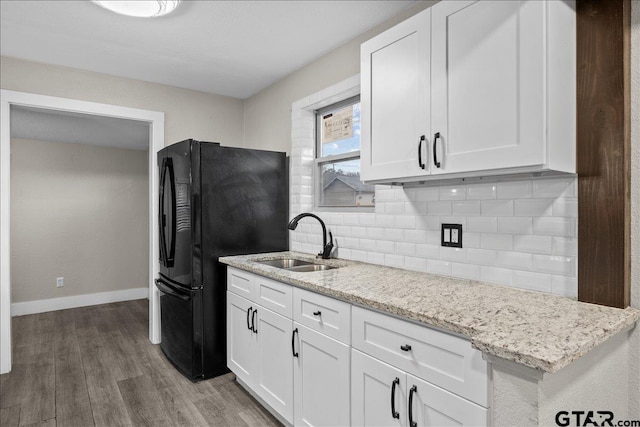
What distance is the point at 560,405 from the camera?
1.07m

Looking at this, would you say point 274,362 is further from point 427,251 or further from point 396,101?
point 396,101

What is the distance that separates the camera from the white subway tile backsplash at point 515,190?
5.44ft

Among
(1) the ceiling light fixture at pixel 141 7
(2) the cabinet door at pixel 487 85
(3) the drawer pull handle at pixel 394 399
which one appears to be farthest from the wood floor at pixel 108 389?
(1) the ceiling light fixture at pixel 141 7

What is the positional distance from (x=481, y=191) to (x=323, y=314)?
0.95 metres

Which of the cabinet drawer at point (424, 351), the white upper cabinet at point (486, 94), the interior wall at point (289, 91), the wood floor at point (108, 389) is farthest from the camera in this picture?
the interior wall at point (289, 91)

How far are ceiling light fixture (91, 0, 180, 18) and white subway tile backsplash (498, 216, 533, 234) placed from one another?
205cm

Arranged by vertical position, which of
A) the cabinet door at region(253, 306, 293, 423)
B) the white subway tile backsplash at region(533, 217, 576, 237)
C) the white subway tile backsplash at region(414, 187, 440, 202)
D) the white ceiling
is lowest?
the cabinet door at region(253, 306, 293, 423)

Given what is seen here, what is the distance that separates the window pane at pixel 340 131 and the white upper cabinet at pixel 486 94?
930mm

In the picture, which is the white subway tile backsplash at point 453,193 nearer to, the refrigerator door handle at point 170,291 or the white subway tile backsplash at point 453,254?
the white subway tile backsplash at point 453,254

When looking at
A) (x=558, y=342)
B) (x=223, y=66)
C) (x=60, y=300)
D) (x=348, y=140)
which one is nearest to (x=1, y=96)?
(x=223, y=66)

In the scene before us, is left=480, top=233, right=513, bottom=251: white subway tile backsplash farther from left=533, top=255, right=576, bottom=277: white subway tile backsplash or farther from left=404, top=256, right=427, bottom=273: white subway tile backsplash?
left=404, top=256, right=427, bottom=273: white subway tile backsplash

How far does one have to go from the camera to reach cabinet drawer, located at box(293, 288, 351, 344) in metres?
1.68

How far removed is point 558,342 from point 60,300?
18.7 ft

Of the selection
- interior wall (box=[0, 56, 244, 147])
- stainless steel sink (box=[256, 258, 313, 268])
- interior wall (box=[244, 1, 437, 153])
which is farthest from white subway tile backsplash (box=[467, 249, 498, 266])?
interior wall (box=[0, 56, 244, 147])
